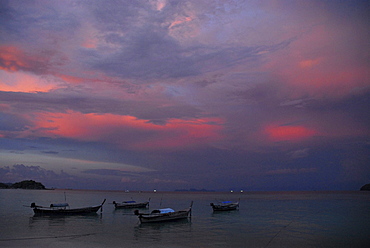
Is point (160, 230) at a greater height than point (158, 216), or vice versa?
point (158, 216)

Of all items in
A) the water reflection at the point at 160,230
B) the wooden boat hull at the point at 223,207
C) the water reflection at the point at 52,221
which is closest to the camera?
the water reflection at the point at 160,230

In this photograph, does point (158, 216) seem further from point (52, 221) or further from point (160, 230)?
point (52, 221)

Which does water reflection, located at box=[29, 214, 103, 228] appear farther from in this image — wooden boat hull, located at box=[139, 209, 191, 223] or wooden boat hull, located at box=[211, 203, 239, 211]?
wooden boat hull, located at box=[211, 203, 239, 211]

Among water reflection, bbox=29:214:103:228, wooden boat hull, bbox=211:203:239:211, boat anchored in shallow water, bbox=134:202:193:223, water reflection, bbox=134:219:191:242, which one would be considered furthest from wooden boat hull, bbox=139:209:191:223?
wooden boat hull, bbox=211:203:239:211

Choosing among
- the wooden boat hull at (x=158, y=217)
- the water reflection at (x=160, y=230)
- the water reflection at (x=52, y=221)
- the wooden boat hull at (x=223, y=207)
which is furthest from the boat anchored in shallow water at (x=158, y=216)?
the wooden boat hull at (x=223, y=207)

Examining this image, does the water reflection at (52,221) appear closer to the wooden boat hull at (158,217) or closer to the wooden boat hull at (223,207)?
the wooden boat hull at (158,217)

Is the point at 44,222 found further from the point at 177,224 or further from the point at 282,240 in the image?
the point at 282,240

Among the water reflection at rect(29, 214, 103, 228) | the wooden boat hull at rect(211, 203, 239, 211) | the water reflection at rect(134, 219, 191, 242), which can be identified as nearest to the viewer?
the water reflection at rect(134, 219, 191, 242)

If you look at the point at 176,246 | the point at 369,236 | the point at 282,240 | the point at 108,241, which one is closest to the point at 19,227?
the point at 108,241

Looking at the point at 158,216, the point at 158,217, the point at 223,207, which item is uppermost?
the point at 158,216

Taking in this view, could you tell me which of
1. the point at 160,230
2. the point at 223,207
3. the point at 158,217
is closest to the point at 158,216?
the point at 158,217

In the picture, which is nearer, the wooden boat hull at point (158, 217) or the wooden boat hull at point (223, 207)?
the wooden boat hull at point (158, 217)

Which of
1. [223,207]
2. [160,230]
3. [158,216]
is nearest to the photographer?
[160,230]

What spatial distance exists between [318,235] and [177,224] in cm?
1676
